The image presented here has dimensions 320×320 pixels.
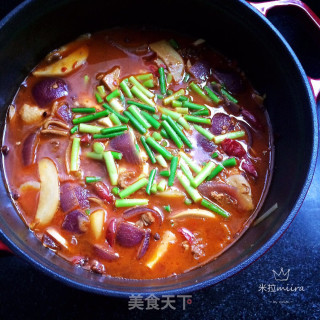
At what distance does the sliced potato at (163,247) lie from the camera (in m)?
2.32

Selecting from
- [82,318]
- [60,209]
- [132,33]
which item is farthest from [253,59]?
[82,318]

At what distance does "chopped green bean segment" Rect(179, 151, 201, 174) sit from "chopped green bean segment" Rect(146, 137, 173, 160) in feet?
0.21

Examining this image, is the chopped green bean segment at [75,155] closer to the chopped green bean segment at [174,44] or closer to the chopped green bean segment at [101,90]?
the chopped green bean segment at [101,90]

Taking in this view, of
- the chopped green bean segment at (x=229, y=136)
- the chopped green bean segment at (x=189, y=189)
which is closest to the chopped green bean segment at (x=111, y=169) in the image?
the chopped green bean segment at (x=189, y=189)

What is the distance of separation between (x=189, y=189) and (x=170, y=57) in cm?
78

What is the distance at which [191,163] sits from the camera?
2447 millimetres

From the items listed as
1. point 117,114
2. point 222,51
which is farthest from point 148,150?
point 222,51

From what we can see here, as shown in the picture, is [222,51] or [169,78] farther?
[222,51]

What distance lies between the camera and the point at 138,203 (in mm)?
2365

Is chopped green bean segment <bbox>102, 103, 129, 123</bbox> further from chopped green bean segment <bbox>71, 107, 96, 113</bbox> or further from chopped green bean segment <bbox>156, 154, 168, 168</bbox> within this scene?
chopped green bean segment <bbox>156, 154, 168, 168</bbox>

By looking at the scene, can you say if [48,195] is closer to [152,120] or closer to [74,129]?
[74,129]

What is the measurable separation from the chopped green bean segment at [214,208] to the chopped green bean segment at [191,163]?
0.16 m

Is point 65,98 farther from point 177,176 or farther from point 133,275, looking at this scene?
point 133,275

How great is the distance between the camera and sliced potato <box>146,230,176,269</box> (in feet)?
7.60
